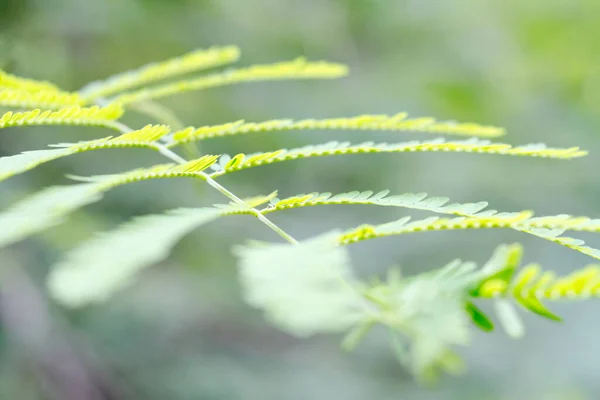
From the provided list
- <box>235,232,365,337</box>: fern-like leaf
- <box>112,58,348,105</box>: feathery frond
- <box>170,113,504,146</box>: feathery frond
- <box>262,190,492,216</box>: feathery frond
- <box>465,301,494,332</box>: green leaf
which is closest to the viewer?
<box>235,232,365,337</box>: fern-like leaf

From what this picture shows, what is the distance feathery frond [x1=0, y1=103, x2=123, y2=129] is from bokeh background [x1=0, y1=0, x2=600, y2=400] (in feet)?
4.37

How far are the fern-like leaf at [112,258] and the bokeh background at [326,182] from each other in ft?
5.50

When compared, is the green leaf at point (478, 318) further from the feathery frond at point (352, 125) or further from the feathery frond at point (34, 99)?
the feathery frond at point (34, 99)

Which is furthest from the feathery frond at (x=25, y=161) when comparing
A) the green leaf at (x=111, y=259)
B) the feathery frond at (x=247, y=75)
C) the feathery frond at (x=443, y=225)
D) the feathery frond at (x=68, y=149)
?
the feathery frond at (x=247, y=75)

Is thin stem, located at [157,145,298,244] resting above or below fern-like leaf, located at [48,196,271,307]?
above

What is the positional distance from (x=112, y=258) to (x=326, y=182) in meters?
2.31

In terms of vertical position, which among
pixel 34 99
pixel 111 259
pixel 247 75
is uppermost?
pixel 247 75

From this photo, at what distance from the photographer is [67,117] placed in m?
0.62

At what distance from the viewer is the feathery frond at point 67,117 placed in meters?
0.57

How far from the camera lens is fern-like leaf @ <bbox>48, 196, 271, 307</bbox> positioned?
0.98 ft

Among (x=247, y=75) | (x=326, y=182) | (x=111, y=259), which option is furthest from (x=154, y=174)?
(x=326, y=182)

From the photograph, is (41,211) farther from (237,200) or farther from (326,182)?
(326,182)

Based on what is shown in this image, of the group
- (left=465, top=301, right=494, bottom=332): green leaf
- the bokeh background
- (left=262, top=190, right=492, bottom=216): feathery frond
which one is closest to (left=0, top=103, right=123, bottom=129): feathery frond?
(left=262, top=190, right=492, bottom=216): feathery frond

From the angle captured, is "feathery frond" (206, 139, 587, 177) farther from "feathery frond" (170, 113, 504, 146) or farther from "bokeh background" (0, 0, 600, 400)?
"bokeh background" (0, 0, 600, 400)
